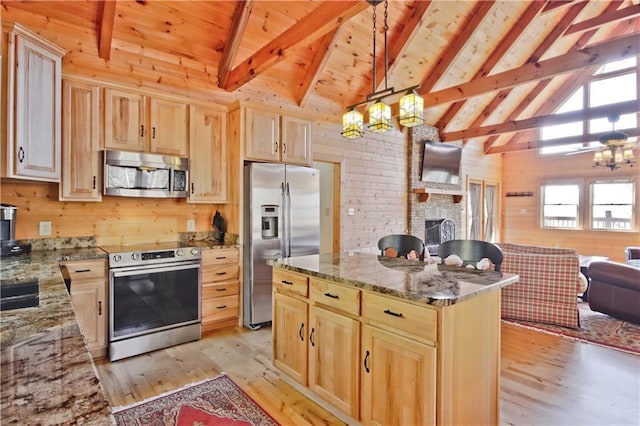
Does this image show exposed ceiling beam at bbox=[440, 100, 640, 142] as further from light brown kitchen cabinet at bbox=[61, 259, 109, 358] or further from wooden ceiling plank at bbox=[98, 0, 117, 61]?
light brown kitchen cabinet at bbox=[61, 259, 109, 358]

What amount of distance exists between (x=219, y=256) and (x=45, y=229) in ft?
5.31

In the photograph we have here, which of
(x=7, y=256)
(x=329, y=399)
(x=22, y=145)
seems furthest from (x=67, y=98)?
(x=329, y=399)

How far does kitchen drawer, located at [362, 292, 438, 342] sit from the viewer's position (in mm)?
1656

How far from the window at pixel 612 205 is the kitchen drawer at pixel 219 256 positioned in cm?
864

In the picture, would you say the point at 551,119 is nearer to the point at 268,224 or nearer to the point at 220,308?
the point at 268,224

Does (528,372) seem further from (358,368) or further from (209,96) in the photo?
(209,96)

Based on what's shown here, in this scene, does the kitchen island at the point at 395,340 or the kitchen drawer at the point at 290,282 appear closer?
the kitchen island at the point at 395,340

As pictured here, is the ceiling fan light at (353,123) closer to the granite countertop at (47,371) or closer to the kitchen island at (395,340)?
the kitchen island at (395,340)

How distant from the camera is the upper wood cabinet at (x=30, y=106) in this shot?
2605mm

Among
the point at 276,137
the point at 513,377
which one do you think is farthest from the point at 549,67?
the point at 513,377

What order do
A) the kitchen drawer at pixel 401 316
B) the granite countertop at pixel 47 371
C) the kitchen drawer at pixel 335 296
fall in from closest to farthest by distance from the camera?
1. the granite countertop at pixel 47 371
2. the kitchen drawer at pixel 401 316
3. the kitchen drawer at pixel 335 296

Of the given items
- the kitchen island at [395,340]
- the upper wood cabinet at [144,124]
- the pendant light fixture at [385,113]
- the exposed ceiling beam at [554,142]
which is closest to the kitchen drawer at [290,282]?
the kitchen island at [395,340]

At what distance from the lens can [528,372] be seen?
289cm

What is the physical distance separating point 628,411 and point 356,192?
4328mm
